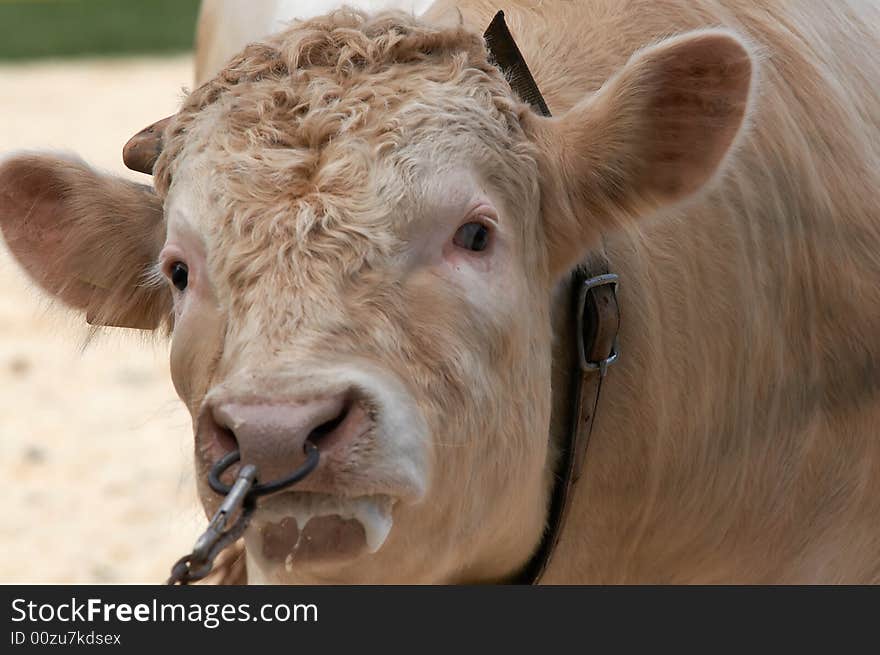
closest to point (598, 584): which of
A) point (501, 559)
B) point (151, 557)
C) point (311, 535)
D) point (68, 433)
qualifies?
point (501, 559)

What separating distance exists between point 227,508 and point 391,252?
0.53m

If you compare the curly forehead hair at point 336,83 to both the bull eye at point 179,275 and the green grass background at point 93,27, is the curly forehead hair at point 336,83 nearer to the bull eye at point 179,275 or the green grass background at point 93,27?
the bull eye at point 179,275

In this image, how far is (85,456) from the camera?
6.05 m

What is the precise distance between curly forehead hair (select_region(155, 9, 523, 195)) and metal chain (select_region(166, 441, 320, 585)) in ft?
1.80

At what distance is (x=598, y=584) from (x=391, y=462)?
1.01 metres

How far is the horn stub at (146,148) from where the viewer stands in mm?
2859

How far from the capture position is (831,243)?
9.89 feet

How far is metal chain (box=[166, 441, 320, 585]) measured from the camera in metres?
2.01

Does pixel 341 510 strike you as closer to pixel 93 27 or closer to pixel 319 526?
pixel 319 526

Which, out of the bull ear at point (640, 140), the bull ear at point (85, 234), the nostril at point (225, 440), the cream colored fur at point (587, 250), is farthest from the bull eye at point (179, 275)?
the bull ear at point (640, 140)

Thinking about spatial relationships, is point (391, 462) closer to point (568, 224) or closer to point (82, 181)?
point (568, 224)

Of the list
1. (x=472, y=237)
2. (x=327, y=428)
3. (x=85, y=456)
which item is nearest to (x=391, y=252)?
(x=472, y=237)

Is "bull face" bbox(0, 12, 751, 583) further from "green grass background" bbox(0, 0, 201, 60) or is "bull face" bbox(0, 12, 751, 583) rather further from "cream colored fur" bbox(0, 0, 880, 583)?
"green grass background" bbox(0, 0, 201, 60)

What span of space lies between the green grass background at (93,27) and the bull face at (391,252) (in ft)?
44.8
